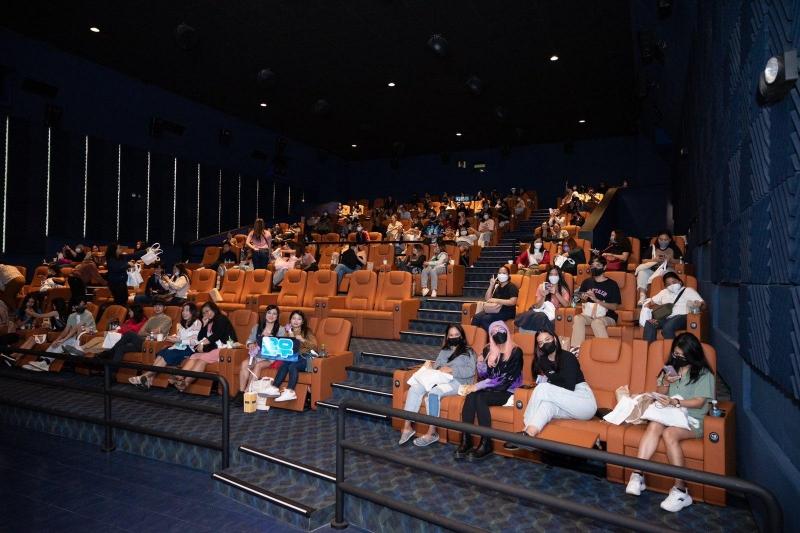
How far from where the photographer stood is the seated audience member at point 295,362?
238 inches

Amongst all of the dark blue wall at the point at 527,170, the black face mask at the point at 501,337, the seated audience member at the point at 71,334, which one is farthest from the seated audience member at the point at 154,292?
the dark blue wall at the point at 527,170

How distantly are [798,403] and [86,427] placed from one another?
6431 mm

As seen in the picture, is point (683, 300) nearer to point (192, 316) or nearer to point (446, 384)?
point (446, 384)

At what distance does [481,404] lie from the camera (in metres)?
4.68

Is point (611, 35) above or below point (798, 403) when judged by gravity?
above

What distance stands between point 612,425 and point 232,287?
7.92 metres

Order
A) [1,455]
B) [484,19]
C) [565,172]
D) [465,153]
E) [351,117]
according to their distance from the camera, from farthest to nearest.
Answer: [465,153] → [565,172] → [351,117] → [484,19] → [1,455]

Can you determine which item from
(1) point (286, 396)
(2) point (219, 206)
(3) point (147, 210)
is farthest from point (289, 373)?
(2) point (219, 206)

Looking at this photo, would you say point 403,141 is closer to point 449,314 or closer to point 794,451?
point 449,314

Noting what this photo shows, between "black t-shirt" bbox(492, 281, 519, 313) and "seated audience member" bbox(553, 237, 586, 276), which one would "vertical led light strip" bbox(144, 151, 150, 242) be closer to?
"seated audience member" bbox(553, 237, 586, 276)

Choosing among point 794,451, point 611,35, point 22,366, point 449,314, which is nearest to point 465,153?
point 611,35

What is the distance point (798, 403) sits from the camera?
2594 mm

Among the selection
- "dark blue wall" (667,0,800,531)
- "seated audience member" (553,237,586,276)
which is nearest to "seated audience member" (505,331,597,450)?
"dark blue wall" (667,0,800,531)

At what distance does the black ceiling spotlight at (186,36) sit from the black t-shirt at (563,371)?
30.3 feet
